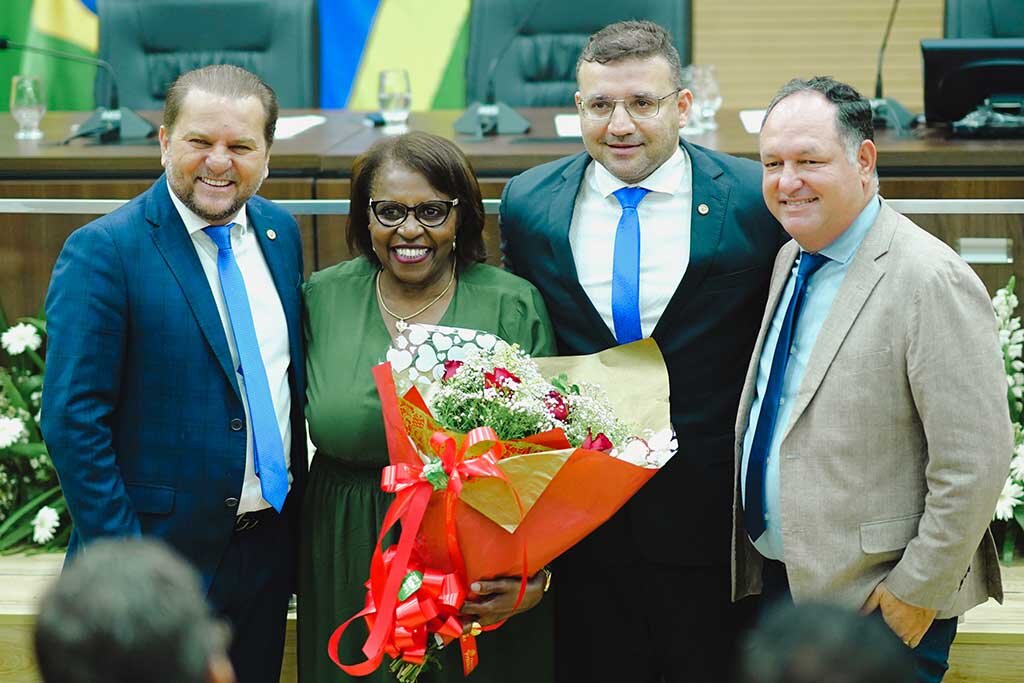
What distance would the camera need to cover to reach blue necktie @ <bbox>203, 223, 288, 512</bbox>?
2268mm

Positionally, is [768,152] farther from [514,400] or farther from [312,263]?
[312,263]

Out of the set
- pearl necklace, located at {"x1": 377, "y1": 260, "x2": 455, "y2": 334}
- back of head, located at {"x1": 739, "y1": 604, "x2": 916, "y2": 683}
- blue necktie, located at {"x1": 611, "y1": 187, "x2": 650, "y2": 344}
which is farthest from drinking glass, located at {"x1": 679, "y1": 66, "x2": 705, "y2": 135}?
back of head, located at {"x1": 739, "y1": 604, "x2": 916, "y2": 683}

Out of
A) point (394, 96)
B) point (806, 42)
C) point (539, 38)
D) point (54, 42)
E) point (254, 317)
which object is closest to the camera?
point (254, 317)

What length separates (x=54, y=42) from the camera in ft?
19.9

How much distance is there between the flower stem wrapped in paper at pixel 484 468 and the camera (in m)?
2.05

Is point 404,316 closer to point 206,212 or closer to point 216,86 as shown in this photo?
point 206,212

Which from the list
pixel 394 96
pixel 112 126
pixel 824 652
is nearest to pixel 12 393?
pixel 112 126

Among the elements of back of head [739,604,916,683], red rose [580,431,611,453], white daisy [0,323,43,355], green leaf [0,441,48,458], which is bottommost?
green leaf [0,441,48,458]

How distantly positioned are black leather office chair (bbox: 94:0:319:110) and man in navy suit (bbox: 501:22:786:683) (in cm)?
A: 263

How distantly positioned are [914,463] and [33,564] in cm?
202

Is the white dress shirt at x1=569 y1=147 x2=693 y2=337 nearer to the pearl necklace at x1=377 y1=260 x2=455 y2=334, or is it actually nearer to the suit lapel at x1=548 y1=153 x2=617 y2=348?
the suit lapel at x1=548 y1=153 x2=617 y2=348

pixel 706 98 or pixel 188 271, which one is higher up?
pixel 706 98

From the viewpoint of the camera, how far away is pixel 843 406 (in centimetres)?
202

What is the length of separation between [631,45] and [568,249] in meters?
0.39
